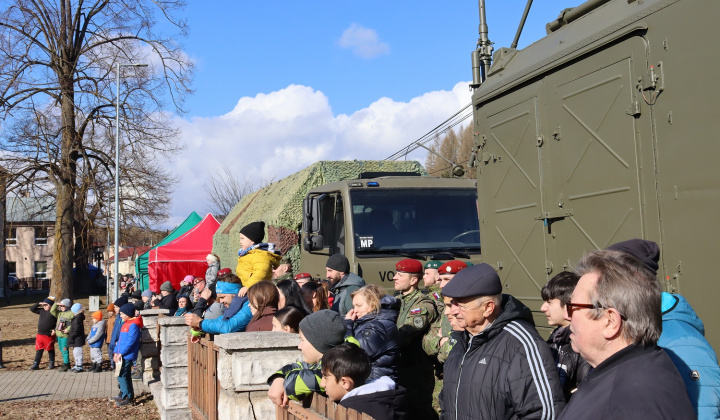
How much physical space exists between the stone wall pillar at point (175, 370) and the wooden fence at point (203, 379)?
2.44ft

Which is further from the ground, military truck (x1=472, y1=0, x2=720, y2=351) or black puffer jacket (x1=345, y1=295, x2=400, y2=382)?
military truck (x1=472, y1=0, x2=720, y2=351)

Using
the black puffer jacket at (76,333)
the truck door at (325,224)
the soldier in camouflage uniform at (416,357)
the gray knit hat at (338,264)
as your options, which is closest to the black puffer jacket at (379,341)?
the soldier in camouflage uniform at (416,357)

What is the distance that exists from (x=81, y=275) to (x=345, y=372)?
2127 inches

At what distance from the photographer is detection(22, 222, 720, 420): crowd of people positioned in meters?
2.18

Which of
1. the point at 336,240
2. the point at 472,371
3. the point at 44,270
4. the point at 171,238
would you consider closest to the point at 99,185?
the point at 171,238

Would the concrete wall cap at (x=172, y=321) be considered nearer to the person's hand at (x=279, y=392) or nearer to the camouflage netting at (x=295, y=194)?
the camouflage netting at (x=295, y=194)

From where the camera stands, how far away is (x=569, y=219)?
5.38m

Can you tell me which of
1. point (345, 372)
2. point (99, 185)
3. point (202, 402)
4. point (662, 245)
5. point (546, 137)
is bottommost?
point (202, 402)

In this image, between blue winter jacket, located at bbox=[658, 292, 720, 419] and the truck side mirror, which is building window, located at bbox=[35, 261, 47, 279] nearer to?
the truck side mirror

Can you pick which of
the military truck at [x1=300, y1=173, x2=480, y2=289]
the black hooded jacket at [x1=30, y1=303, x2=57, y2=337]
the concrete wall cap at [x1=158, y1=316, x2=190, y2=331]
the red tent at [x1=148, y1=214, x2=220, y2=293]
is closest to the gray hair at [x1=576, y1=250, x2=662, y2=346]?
the military truck at [x1=300, y1=173, x2=480, y2=289]

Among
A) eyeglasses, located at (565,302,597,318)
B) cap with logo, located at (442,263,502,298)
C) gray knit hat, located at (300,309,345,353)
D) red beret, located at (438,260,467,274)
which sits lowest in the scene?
gray knit hat, located at (300,309,345,353)

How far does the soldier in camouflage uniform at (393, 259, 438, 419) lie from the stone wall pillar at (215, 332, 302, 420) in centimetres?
85

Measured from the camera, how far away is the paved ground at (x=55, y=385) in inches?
510

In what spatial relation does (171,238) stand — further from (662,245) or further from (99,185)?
(662,245)
